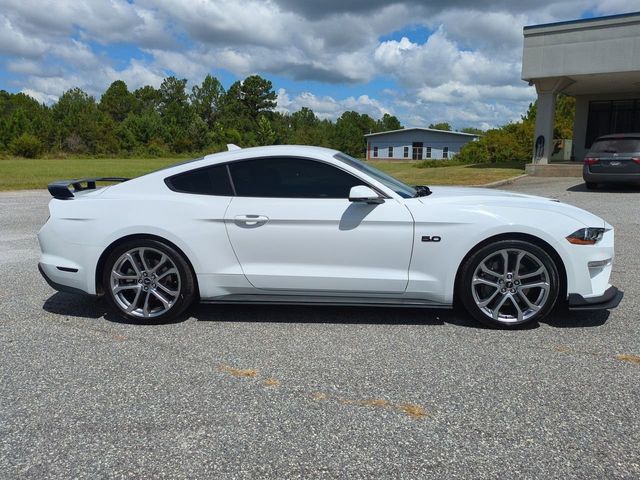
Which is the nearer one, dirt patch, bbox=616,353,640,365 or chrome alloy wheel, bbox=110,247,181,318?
dirt patch, bbox=616,353,640,365

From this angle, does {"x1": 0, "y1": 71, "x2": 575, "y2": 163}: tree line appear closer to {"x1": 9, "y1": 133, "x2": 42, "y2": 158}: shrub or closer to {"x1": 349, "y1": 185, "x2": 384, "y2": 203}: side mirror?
{"x1": 9, "y1": 133, "x2": 42, "y2": 158}: shrub

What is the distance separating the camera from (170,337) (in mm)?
4184

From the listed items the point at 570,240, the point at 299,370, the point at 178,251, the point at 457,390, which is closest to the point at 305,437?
the point at 299,370

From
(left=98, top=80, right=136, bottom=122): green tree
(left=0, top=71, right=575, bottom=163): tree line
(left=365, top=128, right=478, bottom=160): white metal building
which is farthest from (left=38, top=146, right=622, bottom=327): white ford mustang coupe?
(left=98, top=80, right=136, bottom=122): green tree

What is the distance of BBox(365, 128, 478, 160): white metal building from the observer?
8394 cm

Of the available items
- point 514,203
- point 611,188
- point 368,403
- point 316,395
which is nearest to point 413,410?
point 368,403

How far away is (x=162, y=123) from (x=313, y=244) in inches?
3463

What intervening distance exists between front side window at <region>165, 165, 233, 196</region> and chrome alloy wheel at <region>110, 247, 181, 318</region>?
60 cm

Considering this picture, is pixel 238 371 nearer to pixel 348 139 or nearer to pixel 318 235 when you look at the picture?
pixel 318 235

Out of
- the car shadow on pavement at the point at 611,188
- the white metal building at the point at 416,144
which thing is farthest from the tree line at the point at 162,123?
the car shadow on pavement at the point at 611,188

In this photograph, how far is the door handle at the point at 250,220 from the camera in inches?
169

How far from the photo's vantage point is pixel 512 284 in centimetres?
422

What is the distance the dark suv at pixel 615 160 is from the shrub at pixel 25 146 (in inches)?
2640

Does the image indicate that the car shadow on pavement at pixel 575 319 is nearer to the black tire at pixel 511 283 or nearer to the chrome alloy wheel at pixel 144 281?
the black tire at pixel 511 283
